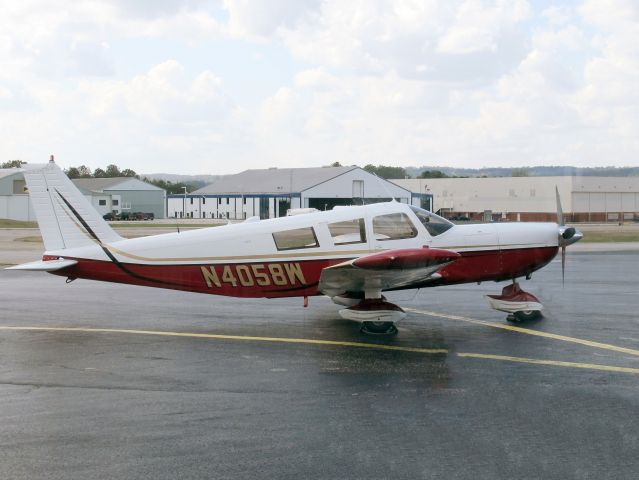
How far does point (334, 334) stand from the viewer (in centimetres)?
1191

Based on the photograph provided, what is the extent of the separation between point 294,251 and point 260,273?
28.2 inches

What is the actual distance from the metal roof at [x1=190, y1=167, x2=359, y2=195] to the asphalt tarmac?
199ft

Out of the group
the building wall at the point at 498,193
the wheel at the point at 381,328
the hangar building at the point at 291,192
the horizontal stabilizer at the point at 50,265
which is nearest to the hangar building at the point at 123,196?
the hangar building at the point at 291,192

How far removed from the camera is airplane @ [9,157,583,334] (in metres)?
12.1

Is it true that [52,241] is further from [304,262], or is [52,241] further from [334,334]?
[334,334]

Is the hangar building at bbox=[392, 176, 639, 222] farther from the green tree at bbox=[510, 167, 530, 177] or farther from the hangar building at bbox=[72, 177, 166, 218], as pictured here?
the hangar building at bbox=[72, 177, 166, 218]

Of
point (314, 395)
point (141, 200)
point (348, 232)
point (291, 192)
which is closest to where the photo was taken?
point (314, 395)

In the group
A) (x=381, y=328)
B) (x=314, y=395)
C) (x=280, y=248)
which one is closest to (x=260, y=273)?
(x=280, y=248)

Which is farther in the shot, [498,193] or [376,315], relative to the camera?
[498,193]

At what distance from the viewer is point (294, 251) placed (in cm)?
1214

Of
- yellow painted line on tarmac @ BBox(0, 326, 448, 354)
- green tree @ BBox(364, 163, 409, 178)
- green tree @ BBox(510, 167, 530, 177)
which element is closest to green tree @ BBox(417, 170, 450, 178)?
green tree @ BBox(364, 163, 409, 178)

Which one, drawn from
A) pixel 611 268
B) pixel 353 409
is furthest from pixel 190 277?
pixel 611 268

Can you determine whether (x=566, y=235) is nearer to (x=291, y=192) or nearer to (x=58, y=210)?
(x=58, y=210)

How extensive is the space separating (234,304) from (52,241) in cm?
452
